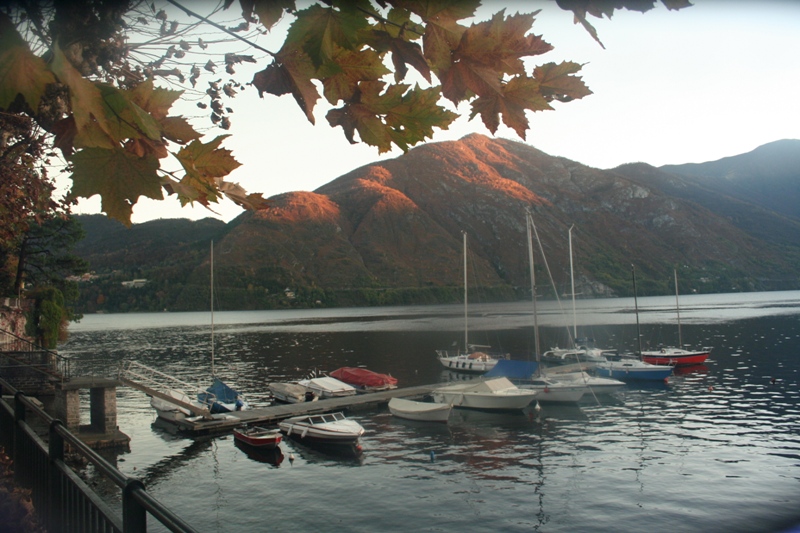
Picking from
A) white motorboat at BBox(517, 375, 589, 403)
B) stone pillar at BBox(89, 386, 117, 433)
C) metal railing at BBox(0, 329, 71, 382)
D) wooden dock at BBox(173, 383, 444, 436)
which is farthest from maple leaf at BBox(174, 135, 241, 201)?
white motorboat at BBox(517, 375, 589, 403)

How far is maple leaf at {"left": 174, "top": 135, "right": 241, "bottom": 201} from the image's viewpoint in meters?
2.12

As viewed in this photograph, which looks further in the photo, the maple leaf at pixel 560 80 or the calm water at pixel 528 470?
the calm water at pixel 528 470

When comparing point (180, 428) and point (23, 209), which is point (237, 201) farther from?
point (180, 428)

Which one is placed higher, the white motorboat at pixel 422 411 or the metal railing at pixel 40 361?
the metal railing at pixel 40 361

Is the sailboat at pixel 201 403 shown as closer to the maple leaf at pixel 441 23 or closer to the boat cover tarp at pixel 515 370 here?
the boat cover tarp at pixel 515 370

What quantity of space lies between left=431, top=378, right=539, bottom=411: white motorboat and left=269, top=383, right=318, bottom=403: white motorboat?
342 inches

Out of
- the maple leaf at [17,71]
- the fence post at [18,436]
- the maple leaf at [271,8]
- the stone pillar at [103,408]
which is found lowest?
the stone pillar at [103,408]

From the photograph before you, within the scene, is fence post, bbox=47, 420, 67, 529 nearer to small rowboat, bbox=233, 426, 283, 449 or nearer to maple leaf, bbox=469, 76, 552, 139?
maple leaf, bbox=469, 76, 552, 139

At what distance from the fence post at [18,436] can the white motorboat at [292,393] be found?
3282 centimetres

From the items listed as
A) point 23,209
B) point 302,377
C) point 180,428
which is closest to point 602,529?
point 23,209

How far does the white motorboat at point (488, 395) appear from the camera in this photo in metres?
34.8

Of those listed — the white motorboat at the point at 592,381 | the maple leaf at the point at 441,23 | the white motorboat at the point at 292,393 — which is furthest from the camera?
the white motorboat at the point at 592,381

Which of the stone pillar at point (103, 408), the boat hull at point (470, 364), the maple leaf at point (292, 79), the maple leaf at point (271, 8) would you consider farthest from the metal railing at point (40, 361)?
the boat hull at point (470, 364)

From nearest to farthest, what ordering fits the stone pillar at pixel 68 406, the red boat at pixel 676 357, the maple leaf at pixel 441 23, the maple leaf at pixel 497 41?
the maple leaf at pixel 441 23 → the maple leaf at pixel 497 41 → the stone pillar at pixel 68 406 → the red boat at pixel 676 357
